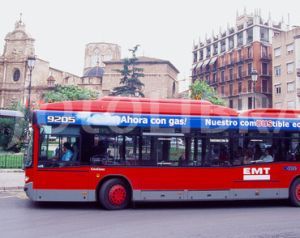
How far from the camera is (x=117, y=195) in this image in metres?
10.3

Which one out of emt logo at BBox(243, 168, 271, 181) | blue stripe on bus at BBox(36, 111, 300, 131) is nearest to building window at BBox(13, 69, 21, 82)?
blue stripe on bus at BBox(36, 111, 300, 131)

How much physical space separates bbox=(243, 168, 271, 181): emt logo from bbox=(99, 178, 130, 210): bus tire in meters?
3.56

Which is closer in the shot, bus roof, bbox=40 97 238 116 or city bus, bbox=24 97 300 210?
city bus, bbox=24 97 300 210

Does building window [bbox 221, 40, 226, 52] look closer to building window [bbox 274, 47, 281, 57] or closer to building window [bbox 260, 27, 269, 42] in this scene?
building window [bbox 260, 27, 269, 42]

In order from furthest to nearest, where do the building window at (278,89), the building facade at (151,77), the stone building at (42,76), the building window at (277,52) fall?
the building facade at (151,77), the stone building at (42,76), the building window at (278,89), the building window at (277,52)

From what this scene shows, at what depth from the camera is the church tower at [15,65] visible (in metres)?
65.8

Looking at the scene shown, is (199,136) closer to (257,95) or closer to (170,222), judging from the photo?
(170,222)

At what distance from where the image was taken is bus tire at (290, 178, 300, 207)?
11.3 meters

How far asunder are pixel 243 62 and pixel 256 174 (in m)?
52.7

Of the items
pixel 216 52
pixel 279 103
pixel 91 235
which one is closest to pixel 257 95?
pixel 279 103

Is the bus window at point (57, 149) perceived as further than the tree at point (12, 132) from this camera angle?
No

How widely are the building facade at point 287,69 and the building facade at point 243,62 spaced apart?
3570 millimetres

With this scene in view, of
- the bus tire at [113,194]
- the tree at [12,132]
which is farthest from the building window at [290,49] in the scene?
the bus tire at [113,194]

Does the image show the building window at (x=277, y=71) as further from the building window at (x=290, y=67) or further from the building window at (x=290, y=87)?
the building window at (x=290, y=87)
